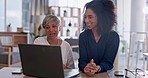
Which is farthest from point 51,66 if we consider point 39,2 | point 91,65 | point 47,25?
point 39,2

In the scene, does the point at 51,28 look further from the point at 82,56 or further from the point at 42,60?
the point at 42,60

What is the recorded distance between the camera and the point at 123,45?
20.4 ft

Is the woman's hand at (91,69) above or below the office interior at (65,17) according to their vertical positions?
below

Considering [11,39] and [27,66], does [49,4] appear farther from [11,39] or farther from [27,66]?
[27,66]

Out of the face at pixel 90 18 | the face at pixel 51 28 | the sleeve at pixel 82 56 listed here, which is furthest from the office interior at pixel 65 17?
the face at pixel 90 18

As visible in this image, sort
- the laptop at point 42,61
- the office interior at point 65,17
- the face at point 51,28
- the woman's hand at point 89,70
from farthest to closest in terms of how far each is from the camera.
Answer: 1. the office interior at point 65,17
2. the face at point 51,28
3. the woman's hand at point 89,70
4. the laptop at point 42,61

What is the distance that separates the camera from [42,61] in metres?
1.29

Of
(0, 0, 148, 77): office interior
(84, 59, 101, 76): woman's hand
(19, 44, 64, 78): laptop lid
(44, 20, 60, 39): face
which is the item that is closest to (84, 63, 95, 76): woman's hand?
(84, 59, 101, 76): woman's hand

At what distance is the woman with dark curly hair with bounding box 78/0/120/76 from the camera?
1.59m

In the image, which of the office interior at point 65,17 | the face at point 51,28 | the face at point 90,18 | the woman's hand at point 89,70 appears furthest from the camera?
the office interior at point 65,17

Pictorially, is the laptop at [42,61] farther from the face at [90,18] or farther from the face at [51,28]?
the face at [51,28]

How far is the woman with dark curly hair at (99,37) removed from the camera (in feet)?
5.21

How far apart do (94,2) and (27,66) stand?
0.65m

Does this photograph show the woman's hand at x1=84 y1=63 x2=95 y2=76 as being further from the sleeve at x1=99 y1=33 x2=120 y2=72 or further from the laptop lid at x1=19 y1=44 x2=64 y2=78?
the laptop lid at x1=19 y1=44 x2=64 y2=78
